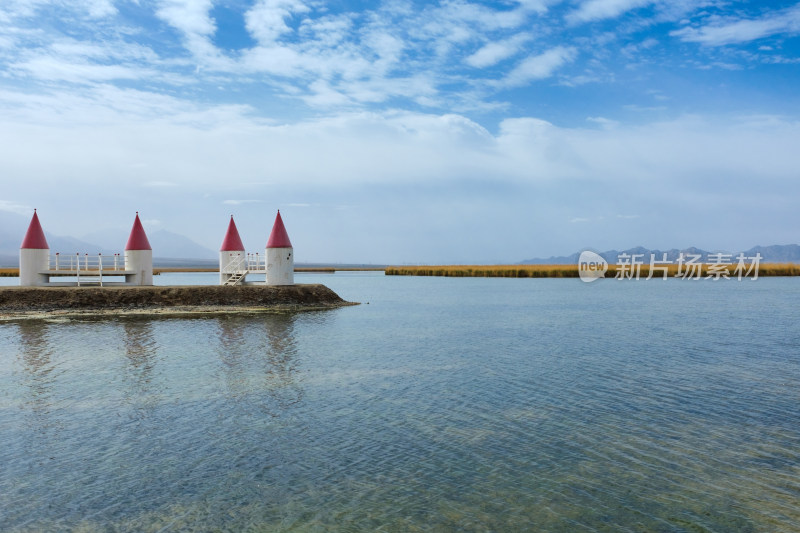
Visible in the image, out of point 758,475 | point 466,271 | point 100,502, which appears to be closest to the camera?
point 100,502

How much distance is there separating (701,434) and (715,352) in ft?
A: 40.2

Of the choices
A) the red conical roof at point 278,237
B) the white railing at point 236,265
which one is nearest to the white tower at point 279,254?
the red conical roof at point 278,237

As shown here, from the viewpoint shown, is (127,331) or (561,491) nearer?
(561,491)

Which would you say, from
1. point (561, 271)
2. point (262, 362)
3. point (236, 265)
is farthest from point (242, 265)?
point (561, 271)

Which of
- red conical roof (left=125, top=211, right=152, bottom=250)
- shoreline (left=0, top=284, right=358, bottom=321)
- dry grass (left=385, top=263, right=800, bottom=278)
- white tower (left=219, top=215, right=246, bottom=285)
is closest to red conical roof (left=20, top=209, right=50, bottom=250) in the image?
shoreline (left=0, top=284, right=358, bottom=321)

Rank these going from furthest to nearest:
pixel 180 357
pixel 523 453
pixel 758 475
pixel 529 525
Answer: pixel 180 357, pixel 523 453, pixel 758 475, pixel 529 525

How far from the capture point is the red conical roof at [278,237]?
4250 cm

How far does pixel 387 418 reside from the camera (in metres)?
13.3

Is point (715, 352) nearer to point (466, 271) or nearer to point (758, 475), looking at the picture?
point (758, 475)

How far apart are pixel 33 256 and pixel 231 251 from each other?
→ 548 inches

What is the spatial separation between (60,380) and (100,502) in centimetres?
1030

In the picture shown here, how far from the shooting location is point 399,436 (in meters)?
12.0

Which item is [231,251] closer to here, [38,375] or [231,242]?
[231,242]

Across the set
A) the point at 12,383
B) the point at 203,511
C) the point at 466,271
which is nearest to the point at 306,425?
the point at 203,511
